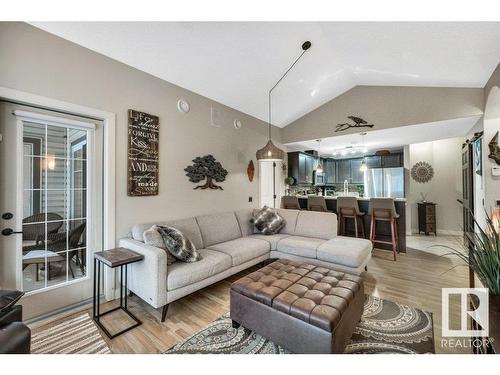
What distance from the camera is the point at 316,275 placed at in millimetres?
2057

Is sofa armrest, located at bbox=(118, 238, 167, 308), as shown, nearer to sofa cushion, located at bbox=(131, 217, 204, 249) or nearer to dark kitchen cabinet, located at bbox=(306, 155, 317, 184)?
sofa cushion, located at bbox=(131, 217, 204, 249)

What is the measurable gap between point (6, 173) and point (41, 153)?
31 cm

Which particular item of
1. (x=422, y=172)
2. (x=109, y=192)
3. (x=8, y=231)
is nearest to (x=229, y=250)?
(x=109, y=192)

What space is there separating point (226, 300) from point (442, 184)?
6748mm

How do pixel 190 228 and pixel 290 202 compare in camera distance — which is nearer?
pixel 190 228

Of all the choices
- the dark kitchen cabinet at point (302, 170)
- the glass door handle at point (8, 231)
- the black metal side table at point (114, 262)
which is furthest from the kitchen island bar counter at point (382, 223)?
the glass door handle at point (8, 231)

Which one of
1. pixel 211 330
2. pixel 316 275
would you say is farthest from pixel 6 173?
pixel 316 275

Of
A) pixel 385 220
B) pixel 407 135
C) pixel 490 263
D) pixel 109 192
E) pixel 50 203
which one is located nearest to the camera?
pixel 490 263

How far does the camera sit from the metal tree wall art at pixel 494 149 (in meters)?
2.83

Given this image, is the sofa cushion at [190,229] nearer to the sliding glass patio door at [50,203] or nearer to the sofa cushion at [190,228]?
the sofa cushion at [190,228]

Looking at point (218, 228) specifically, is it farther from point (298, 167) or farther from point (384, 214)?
point (298, 167)

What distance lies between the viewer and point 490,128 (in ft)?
10.1

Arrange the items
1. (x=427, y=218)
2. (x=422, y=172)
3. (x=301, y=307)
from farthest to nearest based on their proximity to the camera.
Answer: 1. (x=422, y=172)
2. (x=427, y=218)
3. (x=301, y=307)
